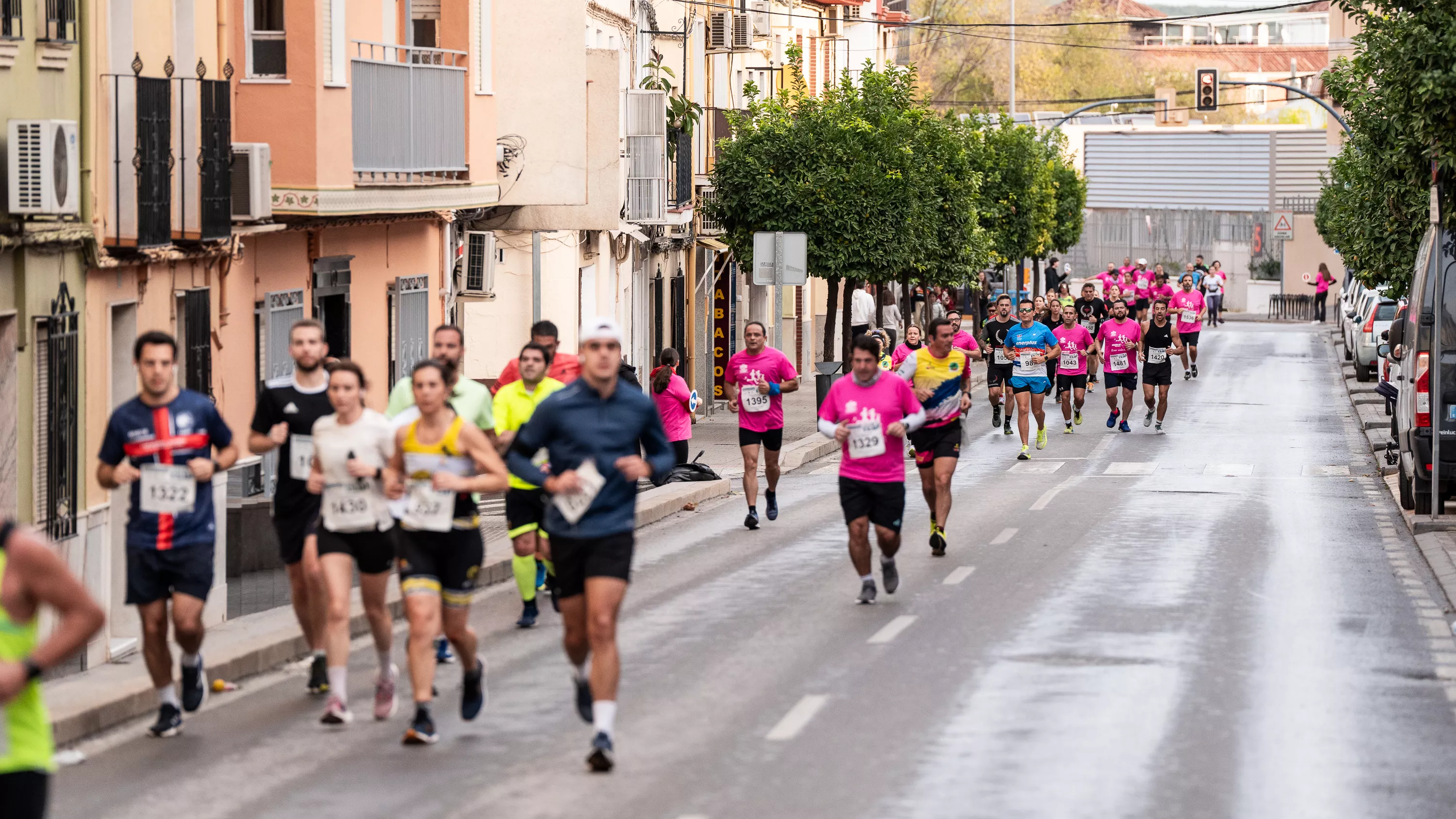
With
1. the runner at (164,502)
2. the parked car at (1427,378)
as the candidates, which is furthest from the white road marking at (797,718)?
the parked car at (1427,378)

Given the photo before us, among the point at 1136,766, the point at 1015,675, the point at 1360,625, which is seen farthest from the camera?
the point at 1360,625

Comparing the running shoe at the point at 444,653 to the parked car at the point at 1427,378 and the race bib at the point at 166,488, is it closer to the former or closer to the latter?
the race bib at the point at 166,488

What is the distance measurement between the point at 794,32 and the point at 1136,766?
146 feet

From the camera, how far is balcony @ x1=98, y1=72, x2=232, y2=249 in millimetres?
13734

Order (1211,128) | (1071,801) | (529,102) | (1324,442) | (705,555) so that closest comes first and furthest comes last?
(1071,801) → (705,555) → (529,102) → (1324,442) → (1211,128)

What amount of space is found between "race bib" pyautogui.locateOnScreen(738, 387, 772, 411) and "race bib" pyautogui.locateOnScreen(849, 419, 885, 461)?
5.19 m

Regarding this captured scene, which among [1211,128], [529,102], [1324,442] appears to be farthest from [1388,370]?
[1211,128]

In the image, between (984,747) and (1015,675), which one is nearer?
(984,747)

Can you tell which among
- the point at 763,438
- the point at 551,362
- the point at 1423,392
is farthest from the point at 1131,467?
the point at 551,362

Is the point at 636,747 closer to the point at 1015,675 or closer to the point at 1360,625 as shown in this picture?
the point at 1015,675

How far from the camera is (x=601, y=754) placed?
30.3 feet

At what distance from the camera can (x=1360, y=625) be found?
1415 cm

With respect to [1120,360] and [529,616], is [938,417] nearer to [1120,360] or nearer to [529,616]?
[529,616]

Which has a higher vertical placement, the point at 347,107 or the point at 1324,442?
the point at 347,107
